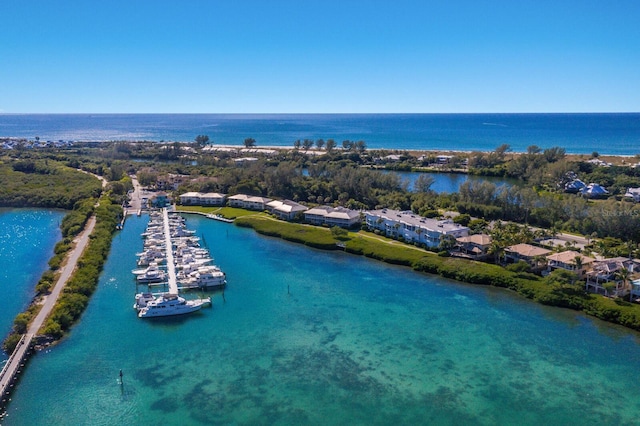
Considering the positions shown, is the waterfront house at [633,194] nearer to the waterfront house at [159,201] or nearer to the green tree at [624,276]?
the green tree at [624,276]

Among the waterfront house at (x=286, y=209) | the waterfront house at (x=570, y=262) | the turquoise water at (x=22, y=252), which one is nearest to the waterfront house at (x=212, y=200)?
the waterfront house at (x=286, y=209)

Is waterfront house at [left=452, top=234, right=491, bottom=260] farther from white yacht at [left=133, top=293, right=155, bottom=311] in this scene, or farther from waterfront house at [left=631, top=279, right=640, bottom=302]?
white yacht at [left=133, top=293, right=155, bottom=311]

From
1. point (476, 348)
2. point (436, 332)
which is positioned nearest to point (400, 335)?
point (436, 332)

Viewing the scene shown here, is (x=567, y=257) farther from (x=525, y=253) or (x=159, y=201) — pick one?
(x=159, y=201)

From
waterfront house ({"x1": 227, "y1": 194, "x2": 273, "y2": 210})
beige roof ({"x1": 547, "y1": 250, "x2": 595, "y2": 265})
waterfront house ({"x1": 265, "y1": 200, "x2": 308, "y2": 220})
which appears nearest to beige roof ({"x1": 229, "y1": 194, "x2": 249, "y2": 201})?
waterfront house ({"x1": 227, "y1": 194, "x2": 273, "y2": 210})

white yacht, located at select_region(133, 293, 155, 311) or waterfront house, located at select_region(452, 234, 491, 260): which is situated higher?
waterfront house, located at select_region(452, 234, 491, 260)
